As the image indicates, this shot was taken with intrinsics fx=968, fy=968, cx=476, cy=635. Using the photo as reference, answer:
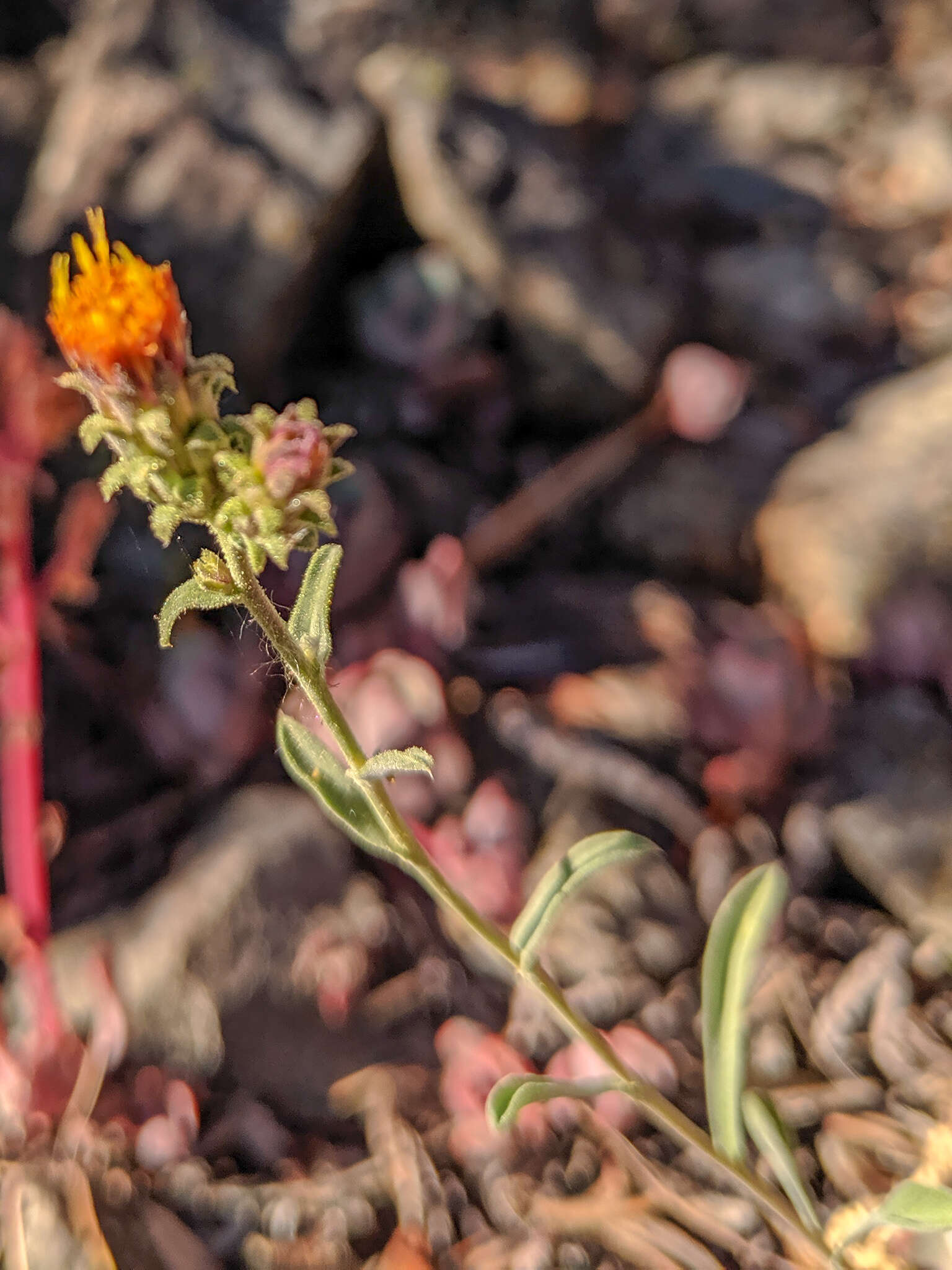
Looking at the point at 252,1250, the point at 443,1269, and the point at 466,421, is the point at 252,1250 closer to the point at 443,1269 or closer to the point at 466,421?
the point at 443,1269

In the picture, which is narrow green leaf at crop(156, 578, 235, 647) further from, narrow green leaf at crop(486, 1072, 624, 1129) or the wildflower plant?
narrow green leaf at crop(486, 1072, 624, 1129)

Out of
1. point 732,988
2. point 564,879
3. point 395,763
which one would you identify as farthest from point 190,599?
point 732,988

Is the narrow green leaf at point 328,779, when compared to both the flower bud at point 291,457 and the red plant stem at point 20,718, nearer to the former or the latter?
the flower bud at point 291,457

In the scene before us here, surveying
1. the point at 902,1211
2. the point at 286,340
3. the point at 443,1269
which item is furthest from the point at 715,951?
the point at 286,340

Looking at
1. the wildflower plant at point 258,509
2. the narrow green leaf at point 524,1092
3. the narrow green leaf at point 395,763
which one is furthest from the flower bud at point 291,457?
the narrow green leaf at point 524,1092

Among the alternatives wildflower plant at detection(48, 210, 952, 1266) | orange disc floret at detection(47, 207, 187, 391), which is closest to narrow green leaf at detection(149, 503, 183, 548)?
wildflower plant at detection(48, 210, 952, 1266)

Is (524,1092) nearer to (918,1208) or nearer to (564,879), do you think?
(564,879)
